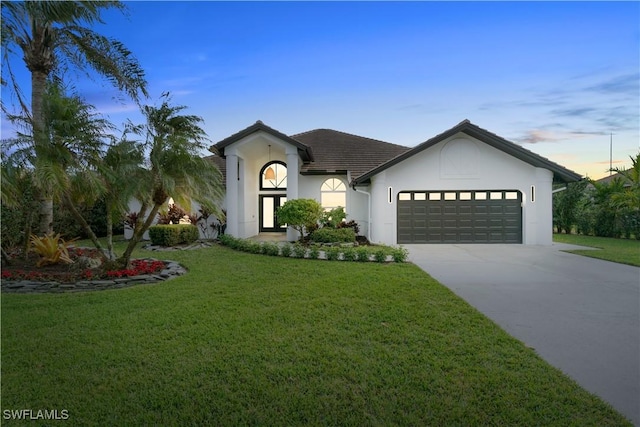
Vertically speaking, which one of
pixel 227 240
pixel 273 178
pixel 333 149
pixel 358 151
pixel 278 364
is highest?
pixel 333 149

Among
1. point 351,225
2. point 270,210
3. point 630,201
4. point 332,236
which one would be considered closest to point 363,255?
point 332,236

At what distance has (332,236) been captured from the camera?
14.2 metres

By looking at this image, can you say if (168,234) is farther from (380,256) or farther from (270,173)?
(380,256)

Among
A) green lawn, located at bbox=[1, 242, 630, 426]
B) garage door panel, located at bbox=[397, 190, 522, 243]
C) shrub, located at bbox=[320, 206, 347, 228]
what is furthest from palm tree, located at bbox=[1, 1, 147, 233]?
garage door panel, located at bbox=[397, 190, 522, 243]

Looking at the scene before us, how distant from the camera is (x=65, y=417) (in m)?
2.92

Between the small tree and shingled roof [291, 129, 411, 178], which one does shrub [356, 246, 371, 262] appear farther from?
shingled roof [291, 129, 411, 178]

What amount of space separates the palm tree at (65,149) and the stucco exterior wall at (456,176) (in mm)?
Answer: 11080

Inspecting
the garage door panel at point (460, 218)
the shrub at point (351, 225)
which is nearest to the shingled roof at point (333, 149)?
the shrub at point (351, 225)

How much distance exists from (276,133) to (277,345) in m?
12.4

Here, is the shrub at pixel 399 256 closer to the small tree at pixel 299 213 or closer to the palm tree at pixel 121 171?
the small tree at pixel 299 213

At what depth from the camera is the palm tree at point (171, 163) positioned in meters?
8.45

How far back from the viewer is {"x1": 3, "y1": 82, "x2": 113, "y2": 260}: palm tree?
24.8 feet

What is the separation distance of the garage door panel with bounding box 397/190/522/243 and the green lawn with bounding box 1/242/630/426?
9.38 meters

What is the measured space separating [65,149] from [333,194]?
481 inches
